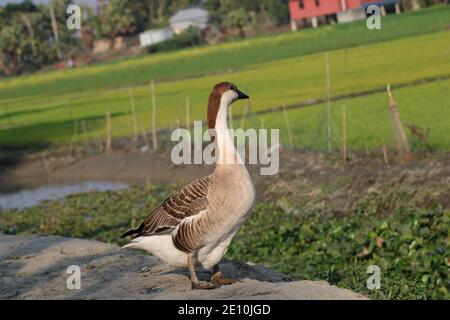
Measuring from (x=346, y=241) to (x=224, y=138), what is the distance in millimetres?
6051

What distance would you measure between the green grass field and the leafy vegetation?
4830mm

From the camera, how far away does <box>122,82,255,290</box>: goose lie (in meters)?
8.39

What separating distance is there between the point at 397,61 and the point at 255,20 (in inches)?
2119

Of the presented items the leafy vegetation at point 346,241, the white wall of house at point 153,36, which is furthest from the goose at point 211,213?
the white wall of house at point 153,36

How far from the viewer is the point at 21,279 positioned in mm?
9977

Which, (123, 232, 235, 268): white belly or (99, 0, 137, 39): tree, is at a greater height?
(99, 0, 137, 39): tree

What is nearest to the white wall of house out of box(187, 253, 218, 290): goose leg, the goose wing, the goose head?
the goose wing

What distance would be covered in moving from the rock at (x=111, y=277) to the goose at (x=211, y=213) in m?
0.31

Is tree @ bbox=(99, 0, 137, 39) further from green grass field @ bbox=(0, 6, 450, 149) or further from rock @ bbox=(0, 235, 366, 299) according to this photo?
rock @ bbox=(0, 235, 366, 299)

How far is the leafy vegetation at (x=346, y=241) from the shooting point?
11.4m

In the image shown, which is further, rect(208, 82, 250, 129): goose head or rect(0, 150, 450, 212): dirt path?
rect(0, 150, 450, 212): dirt path

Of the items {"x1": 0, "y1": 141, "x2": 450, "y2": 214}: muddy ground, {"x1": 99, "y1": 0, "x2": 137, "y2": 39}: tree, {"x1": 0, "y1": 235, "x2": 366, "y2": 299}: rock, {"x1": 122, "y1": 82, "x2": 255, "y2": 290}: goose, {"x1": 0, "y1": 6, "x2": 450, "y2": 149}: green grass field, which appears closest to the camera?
{"x1": 0, "y1": 235, "x2": 366, "y2": 299}: rock

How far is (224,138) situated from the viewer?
856 cm
